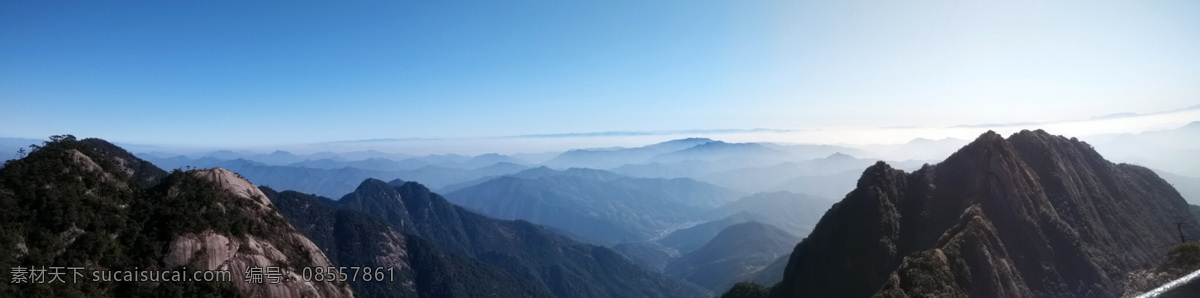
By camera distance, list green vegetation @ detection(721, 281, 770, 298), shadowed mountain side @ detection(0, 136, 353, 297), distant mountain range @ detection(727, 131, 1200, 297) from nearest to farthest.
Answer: shadowed mountain side @ detection(0, 136, 353, 297), distant mountain range @ detection(727, 131, 1200, 297), green vegetation @ detection(721, 281, 770, 298)

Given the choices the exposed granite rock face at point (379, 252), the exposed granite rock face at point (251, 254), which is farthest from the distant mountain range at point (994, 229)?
the exposed granite rock face at point (379, 252)

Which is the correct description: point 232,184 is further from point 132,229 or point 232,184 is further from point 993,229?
point 993,229

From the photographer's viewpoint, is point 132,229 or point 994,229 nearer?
point 132,229

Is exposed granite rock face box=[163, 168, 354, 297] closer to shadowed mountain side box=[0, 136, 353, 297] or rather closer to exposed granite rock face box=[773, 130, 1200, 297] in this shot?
shadowed mountain side box=[0, 136, 353, 297]

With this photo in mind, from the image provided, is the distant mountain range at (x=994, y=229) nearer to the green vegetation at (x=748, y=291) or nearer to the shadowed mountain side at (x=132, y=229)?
the green vegetation at (x=748, y=291)

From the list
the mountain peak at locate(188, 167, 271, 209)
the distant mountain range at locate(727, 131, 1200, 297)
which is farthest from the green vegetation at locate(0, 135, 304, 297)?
the distant mountain range at locate(727, 131, 1200, 297)

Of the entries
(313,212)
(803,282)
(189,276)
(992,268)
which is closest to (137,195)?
(189,276)

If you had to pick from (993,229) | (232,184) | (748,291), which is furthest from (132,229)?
(993,229)

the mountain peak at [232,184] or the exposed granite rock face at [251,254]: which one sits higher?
the mountain peak at [232,184]
